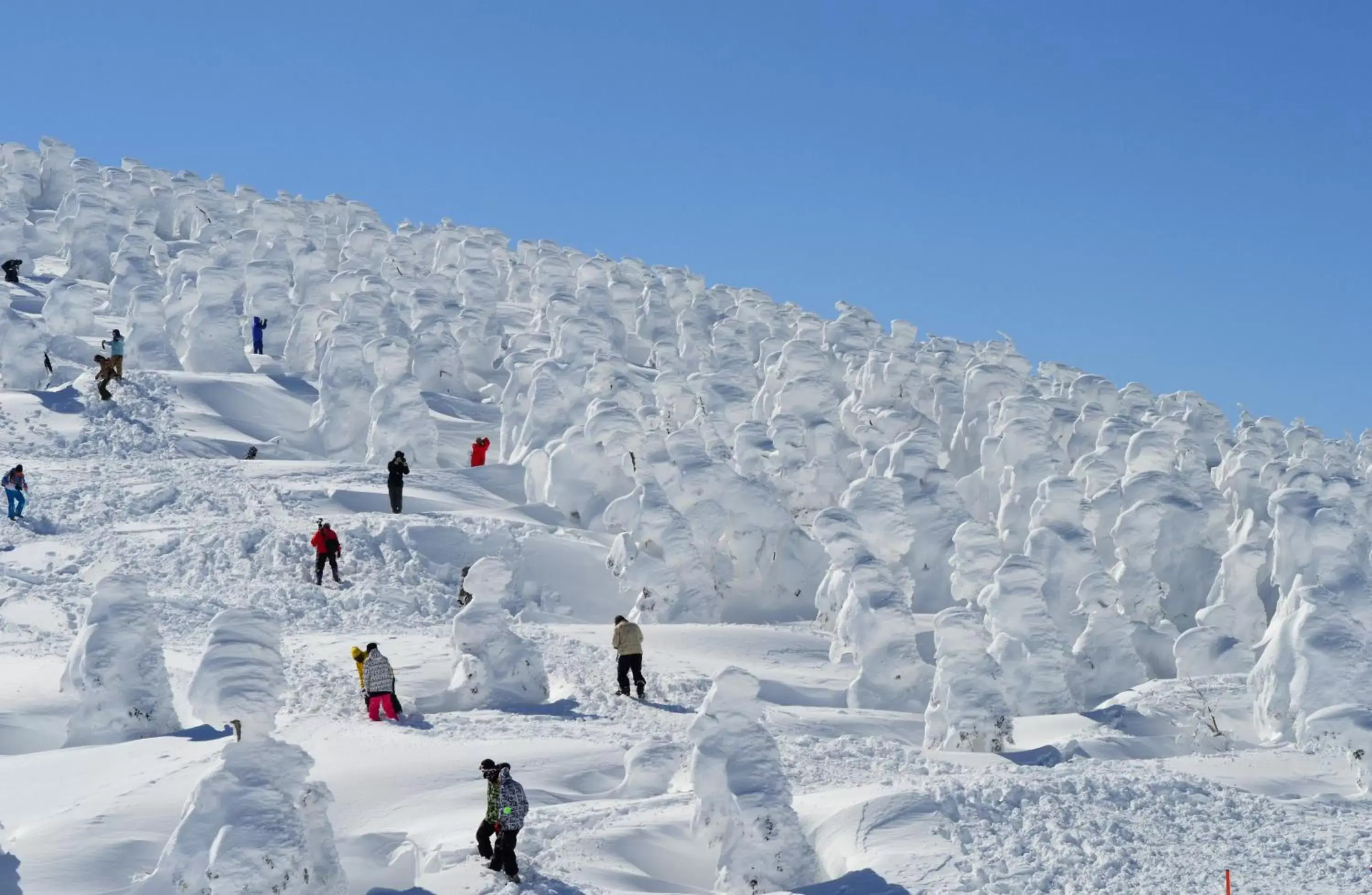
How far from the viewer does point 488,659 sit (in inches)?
893

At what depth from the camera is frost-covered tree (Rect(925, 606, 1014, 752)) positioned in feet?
75.2

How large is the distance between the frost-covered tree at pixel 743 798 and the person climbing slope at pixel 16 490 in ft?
68.8

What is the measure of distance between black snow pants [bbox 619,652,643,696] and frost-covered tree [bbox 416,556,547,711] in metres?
1.16

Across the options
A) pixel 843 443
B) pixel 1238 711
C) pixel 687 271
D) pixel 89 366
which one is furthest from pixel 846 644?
pixel 687 271

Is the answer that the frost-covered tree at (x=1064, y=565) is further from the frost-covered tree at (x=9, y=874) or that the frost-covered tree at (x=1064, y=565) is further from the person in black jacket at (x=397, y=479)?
the frost-covered tree at (x=9, y=874)

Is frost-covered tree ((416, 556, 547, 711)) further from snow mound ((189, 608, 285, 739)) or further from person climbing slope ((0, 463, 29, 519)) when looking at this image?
person climbing slope ((0, 463, 29, 519))

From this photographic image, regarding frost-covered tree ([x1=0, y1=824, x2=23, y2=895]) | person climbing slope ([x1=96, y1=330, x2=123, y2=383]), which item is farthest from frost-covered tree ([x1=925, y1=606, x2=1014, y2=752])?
person climbing slope ([x1=96, y1=330, x2=123, y2=383])

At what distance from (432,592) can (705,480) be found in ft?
26.5

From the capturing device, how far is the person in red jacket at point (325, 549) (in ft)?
95.1

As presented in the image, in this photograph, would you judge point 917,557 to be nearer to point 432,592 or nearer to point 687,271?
point 432,592

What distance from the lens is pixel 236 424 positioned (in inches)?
1720

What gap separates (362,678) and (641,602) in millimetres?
10244

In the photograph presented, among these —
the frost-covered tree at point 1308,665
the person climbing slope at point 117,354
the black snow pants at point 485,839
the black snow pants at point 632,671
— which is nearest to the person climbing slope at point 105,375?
the person climbing slope at point 117,354

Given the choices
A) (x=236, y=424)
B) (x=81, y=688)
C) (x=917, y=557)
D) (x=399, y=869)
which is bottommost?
(x=399, y=869)
